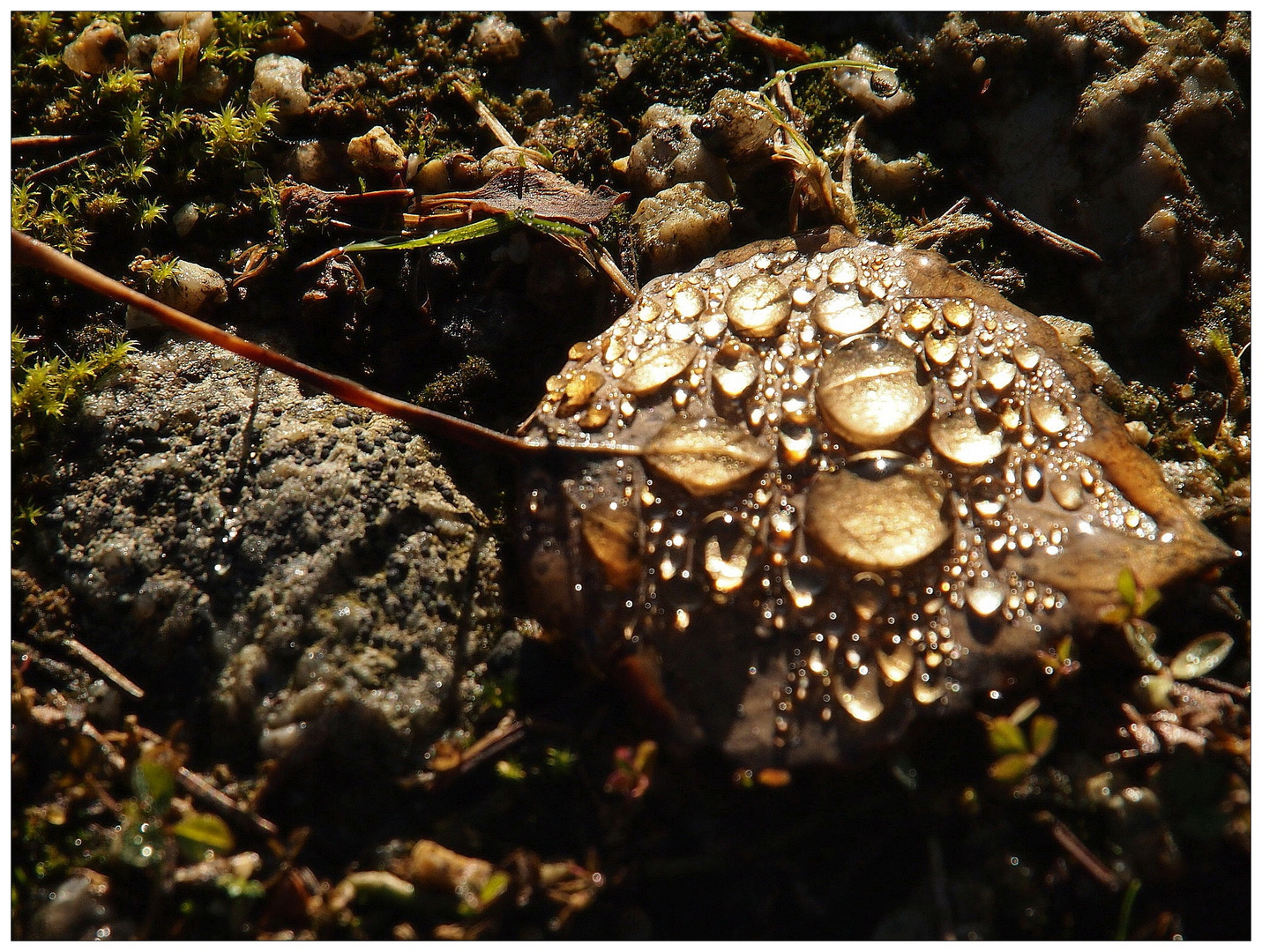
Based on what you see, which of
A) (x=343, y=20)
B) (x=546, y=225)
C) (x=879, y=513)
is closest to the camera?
(x=879, y=513)

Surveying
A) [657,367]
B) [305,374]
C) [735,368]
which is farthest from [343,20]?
[735,368]

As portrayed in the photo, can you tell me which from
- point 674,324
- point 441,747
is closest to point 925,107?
point 674,324

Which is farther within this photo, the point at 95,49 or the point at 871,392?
the point at 95,49

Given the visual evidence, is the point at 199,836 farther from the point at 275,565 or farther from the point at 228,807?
the point at 275,565

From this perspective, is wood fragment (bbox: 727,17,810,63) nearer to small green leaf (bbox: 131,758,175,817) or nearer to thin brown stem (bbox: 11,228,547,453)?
thin brown stem (bbox: 11,228,547,453)

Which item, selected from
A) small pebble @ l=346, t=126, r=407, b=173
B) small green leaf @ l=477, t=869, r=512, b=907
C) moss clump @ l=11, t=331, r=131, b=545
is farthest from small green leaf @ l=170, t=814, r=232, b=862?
small pebble @ l=346, t=126, r=407, b=173

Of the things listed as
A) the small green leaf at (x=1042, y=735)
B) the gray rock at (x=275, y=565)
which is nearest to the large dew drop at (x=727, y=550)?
the gray rock at (x=275, y=565)
